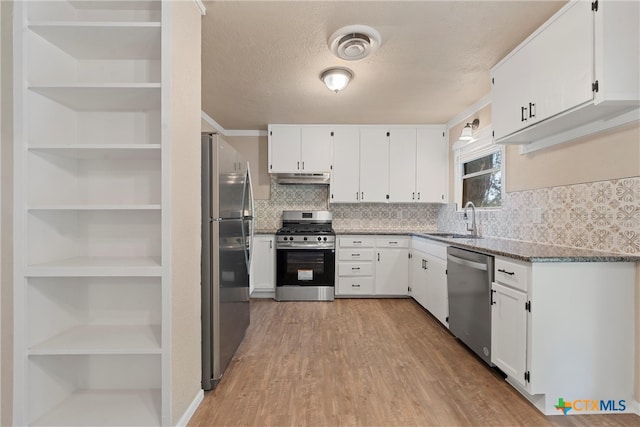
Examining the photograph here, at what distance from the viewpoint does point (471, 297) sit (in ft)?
7.56

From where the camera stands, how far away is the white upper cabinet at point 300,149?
161 inches

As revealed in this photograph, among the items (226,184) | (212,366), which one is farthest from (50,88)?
(212,366)

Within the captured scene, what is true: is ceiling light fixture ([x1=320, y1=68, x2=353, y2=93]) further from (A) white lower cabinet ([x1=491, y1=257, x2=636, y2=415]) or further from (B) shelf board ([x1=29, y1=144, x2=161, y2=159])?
(A) white lower cabinet ([x1=491, y1=257, x2=636, y2=415])

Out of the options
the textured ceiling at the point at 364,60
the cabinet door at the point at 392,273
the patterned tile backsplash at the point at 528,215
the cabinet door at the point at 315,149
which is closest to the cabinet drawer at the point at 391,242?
the cabinet door at the point at 392,273

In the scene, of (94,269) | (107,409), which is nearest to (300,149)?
(94,269)

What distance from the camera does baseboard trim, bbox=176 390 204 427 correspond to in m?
1.53

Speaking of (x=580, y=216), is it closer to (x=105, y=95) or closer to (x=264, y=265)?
(x=105, y=95)

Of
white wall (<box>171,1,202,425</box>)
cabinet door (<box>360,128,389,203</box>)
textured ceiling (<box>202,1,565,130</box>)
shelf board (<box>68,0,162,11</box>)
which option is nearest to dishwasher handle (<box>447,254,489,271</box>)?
textured ceiling (<box>202,1,565,130</box>)

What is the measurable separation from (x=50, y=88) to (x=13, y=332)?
3.84 ft

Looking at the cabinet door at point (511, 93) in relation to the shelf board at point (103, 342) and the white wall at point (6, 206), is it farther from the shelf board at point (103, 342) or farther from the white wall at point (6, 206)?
the white wall at point (6, 206)

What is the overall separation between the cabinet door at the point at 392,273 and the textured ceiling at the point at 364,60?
185cm

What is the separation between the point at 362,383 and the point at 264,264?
233 centimetres

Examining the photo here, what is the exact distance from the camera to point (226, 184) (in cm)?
204

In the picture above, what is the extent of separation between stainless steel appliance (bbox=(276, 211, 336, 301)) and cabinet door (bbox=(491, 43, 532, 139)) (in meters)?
2.24
